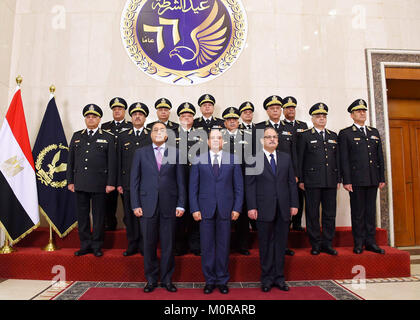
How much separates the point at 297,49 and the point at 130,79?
291 centimetres

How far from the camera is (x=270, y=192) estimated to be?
2.90m

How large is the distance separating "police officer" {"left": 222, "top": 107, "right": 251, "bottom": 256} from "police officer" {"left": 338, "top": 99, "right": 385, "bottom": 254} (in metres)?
1.28

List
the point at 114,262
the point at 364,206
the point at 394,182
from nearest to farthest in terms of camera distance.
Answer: the point at 114,262
the point at 364,206
the point at 394,182

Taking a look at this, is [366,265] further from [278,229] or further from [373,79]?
[373,79]

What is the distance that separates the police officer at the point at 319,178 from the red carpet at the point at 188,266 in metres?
0.21

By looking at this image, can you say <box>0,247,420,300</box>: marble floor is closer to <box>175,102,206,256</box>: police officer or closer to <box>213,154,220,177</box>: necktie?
<box>175,102,206,256</box>: police officer

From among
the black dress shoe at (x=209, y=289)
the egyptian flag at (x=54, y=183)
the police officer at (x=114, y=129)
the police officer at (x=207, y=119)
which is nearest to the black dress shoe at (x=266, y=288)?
the black dress shoe at (x=209, y=289)

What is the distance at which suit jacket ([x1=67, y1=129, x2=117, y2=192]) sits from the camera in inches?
132

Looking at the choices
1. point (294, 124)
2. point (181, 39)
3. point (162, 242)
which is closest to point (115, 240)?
point (162, 242)

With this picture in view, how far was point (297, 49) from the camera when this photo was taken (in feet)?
16.5

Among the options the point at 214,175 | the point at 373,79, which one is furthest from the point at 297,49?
the point at 214,175

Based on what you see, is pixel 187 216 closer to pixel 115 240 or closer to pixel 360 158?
pixel 115 240

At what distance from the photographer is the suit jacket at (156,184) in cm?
285

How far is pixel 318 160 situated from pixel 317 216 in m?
0.67
